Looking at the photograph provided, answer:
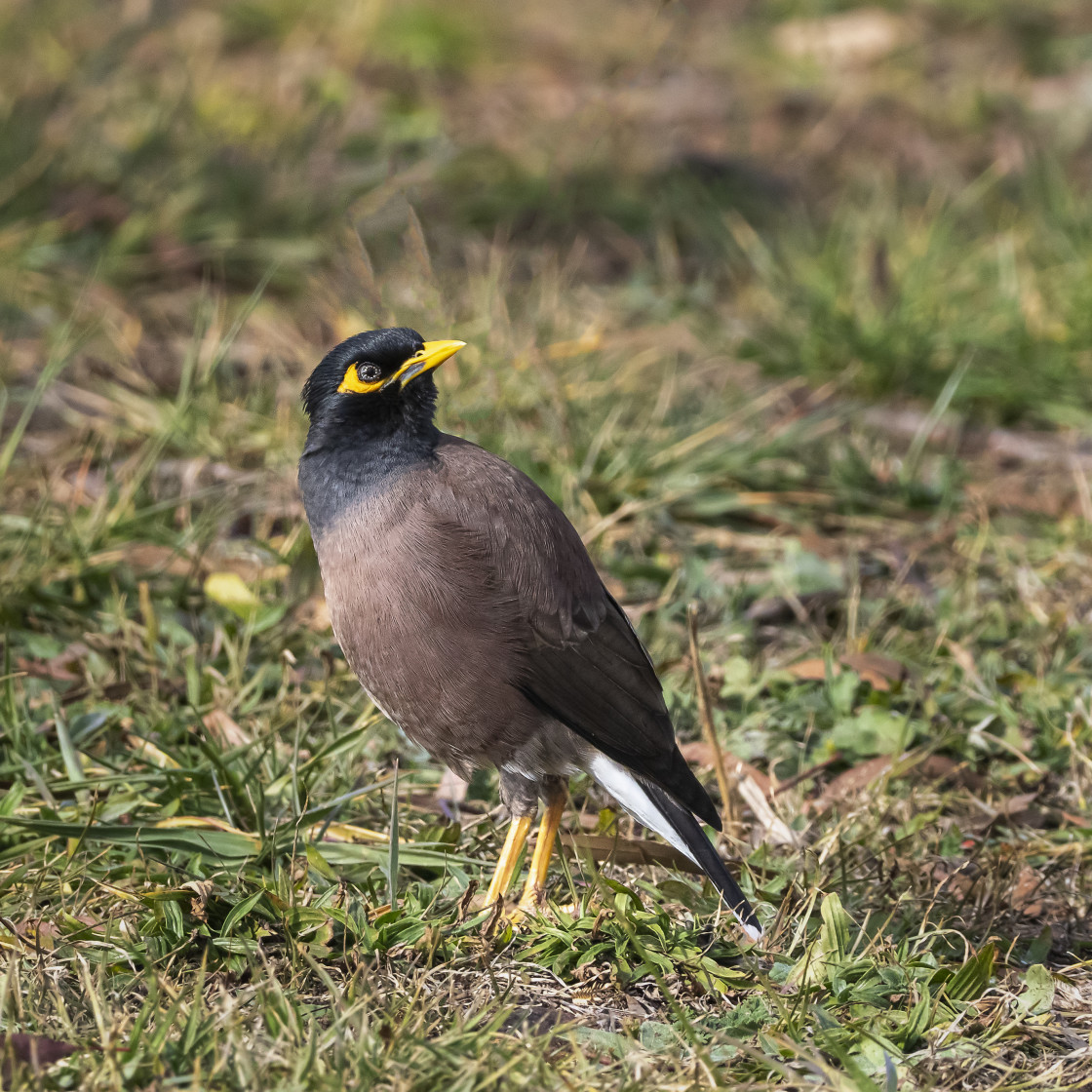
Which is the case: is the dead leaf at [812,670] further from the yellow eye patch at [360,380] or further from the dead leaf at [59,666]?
the dead leaf at [59,666]

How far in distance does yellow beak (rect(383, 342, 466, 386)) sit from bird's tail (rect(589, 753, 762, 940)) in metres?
1.07

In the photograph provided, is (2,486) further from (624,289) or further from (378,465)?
(624,289)

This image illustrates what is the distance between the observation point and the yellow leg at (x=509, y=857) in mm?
3551

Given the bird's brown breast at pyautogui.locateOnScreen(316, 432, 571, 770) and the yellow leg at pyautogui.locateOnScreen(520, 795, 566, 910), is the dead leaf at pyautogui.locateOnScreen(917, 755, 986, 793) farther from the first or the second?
the bird's brown breast at pyautogui.locateOnScreen(316, 432, 571, 770)

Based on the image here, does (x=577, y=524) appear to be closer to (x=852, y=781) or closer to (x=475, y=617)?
(x=852, y=781)

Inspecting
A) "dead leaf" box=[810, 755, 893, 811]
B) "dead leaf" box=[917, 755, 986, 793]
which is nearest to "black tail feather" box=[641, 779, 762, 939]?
"dead leaf" box=[810, 755, 893, 811]

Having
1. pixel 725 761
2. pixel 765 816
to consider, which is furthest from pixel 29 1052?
pixel 725 761

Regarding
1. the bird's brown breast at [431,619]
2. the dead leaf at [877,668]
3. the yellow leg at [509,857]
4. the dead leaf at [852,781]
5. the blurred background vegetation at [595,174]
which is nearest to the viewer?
the bird's brown breast at [431,619]

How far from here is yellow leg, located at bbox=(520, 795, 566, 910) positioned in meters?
3.47

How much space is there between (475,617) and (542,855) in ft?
2.05

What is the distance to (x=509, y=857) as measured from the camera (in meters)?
3.61

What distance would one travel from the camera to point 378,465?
359 centimetres

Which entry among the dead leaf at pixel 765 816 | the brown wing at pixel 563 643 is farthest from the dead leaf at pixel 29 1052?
the dead leaf at pixel 765 816

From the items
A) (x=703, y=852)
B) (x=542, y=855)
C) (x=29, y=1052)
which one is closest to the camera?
(x=29, y=1052)
